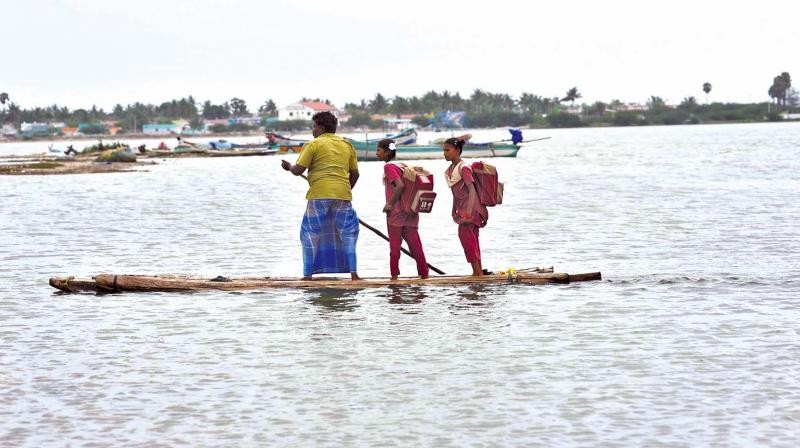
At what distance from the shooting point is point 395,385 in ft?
30.4

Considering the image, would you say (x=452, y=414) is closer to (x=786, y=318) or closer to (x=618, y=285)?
(x=786, y=318)

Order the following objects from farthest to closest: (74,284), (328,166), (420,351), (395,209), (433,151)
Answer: (433,151), (74,284), (395,209), (328,166), (420,351)

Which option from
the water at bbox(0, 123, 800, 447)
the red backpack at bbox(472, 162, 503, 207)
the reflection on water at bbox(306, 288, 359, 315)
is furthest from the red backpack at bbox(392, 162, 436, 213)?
the reflection on water at bbox(306, 288, 359, 315)

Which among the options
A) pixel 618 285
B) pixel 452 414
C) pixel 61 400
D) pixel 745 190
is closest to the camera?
pixel 452 414

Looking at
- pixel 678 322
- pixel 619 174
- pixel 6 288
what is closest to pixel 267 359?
pixel 678 322

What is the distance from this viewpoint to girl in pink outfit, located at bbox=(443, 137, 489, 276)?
44.3 feet

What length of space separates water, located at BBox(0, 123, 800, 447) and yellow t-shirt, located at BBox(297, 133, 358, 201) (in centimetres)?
115

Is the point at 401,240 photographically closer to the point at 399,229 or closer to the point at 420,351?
the point at 399,229

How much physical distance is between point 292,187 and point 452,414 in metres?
42.5

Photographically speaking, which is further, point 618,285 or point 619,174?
point 619,174

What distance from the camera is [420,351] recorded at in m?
10.6

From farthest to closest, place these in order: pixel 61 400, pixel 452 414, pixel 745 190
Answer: pixel 745 190, pixel 61 400, pixel 452 414

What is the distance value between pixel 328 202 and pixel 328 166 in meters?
0.37

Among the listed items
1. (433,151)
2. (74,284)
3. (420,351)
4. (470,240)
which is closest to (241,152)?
(433,151)
